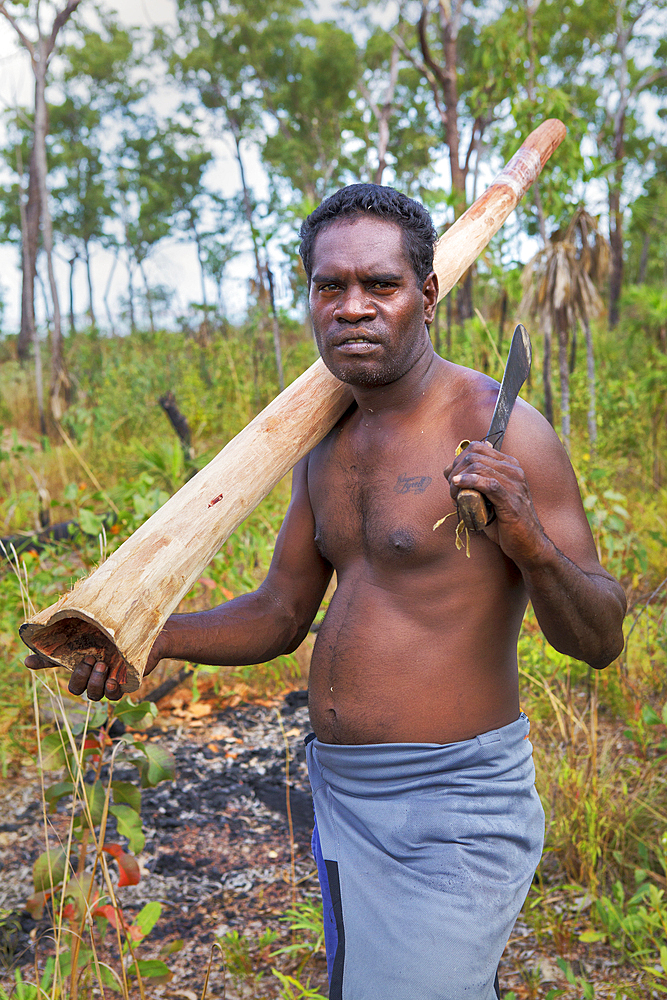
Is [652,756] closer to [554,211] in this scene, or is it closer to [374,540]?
[374,540]

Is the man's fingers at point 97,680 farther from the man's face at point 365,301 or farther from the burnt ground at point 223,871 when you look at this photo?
the burnt ground at point 223,871

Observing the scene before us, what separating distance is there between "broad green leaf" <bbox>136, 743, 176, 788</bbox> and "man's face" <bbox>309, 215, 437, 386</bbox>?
3.29 ft

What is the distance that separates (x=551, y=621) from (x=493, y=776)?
0.99 ft

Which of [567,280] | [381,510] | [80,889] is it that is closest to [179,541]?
[381,510]

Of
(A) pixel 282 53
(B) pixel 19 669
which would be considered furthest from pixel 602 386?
(A) pixel 282 53

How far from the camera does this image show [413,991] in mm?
1192

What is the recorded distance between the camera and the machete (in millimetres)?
1037

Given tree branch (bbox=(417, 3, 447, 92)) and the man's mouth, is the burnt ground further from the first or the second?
tree branch (bbox=(417, 3, 447, 92))

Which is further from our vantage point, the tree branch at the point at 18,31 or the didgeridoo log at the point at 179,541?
the tree branch at the point at 18,31

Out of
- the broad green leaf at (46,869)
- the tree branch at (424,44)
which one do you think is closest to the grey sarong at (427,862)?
the broad green leaf at (46,869)

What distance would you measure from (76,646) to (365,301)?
75 cm

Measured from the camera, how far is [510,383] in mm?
1228

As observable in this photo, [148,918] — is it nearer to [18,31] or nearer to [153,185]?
[18,31]

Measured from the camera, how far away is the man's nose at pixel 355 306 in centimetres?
132
